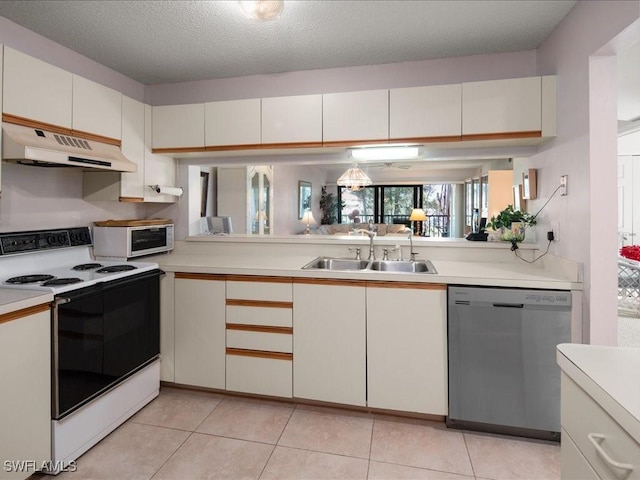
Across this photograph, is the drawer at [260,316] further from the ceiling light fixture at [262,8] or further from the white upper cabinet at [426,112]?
the ceiling light fixture at [262,8]

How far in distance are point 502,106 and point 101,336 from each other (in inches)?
108

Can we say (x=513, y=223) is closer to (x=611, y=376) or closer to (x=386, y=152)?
(x=386, y=152)

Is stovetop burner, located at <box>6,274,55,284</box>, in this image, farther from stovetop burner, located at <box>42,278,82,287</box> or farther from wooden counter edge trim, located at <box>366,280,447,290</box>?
wooden counter edge trim, located at <box>366,280,447,290</box>

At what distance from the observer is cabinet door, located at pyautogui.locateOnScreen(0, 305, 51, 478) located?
154 centimetres

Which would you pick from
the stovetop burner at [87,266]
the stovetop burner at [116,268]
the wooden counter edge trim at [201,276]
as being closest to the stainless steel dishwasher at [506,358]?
the wooden counter edge trim at [201,276]

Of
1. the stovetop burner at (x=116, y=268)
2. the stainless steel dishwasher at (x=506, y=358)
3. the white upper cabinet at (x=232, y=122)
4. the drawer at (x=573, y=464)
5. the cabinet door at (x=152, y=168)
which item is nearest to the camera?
the drawer at (x=573, y=464)

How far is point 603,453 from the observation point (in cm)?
82

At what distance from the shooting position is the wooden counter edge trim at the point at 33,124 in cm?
189

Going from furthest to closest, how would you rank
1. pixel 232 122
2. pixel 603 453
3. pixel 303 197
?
pixel 303 197 < pixel 232 122 < pixel 603 453

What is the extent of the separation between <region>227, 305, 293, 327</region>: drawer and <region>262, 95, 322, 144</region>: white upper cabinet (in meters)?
1.21

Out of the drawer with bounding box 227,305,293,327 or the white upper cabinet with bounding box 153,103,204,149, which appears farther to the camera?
the white upper cabinet with bounding box 153,103,204,149

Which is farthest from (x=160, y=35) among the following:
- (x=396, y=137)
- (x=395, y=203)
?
(x=395, y=203)

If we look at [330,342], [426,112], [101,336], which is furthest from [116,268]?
[426,112]

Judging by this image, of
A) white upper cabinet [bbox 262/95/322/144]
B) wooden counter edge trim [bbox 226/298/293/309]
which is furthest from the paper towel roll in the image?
wooden counter edge trim [bbox 226/298/293/309]
